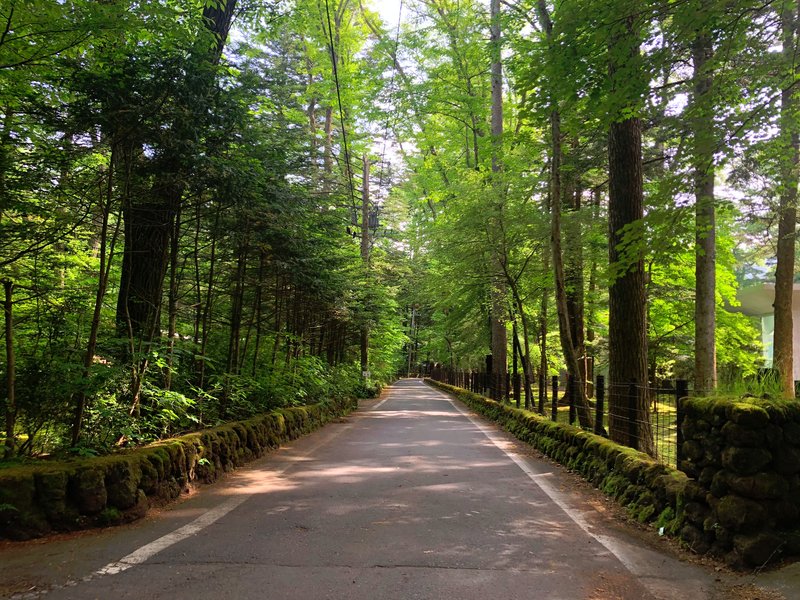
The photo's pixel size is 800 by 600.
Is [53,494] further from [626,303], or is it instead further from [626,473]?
[626,303]

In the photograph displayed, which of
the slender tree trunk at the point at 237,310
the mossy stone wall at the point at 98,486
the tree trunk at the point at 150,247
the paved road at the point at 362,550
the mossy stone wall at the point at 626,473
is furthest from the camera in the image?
the slender tree trunk at the point at 237,310

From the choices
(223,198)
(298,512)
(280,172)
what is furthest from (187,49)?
(298,512)

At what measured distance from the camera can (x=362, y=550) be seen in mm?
4332

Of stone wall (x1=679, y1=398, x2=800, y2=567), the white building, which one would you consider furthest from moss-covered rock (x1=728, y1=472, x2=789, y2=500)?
the white building

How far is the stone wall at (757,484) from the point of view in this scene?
3961 millimetres

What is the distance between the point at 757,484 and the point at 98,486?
212 inches

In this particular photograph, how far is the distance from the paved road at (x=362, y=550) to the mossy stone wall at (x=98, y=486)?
197 mm

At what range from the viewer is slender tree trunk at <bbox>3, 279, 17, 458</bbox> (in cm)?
508

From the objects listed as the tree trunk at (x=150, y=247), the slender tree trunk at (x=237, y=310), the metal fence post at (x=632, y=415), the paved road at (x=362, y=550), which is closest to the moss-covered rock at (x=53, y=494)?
the paved road at (x=362, y=550)

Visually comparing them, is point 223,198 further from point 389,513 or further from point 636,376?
point 636,376

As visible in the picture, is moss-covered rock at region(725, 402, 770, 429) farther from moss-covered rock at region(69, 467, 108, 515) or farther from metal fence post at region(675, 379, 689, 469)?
moss-covered rock at region(69, 467, 108, 515)

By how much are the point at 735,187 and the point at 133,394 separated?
48.1 ft

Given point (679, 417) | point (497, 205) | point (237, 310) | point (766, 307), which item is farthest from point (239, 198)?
point (766, 307)

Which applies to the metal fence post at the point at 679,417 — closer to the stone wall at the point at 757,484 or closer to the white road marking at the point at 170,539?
the stone wall at the point at 757,484
